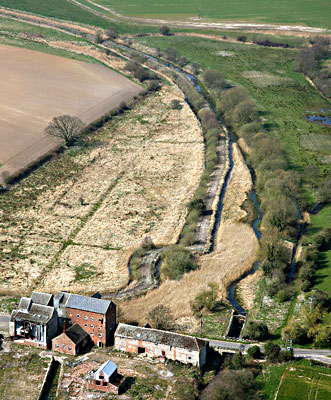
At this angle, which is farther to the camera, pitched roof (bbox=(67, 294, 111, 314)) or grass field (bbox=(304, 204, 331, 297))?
grass field (bbox=(304, 204, 331, 297))

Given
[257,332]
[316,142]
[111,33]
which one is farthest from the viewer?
[111,33]

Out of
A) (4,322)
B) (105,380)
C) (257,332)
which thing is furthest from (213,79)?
(105,380)

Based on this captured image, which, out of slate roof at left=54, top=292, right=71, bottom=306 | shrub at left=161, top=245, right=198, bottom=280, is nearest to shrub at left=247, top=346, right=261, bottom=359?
shrub at left=161, top=245, right=198, bottom=280

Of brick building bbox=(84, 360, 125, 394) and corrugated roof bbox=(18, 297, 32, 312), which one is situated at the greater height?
corrugated roof bbox=(18, 297, 32, 312)

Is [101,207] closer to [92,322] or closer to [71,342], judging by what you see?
[92,322]

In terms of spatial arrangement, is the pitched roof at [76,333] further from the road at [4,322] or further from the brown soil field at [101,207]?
the brown soil field at [101,207]

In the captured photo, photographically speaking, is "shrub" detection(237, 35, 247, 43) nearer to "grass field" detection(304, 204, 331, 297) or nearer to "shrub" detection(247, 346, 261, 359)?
"grass field" detection(304, 204, 331, 297)

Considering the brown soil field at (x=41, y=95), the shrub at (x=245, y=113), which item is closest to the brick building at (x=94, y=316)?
the brown soil field at (x=41, y=95)

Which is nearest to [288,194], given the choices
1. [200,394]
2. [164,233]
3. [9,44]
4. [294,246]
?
[294,246]
